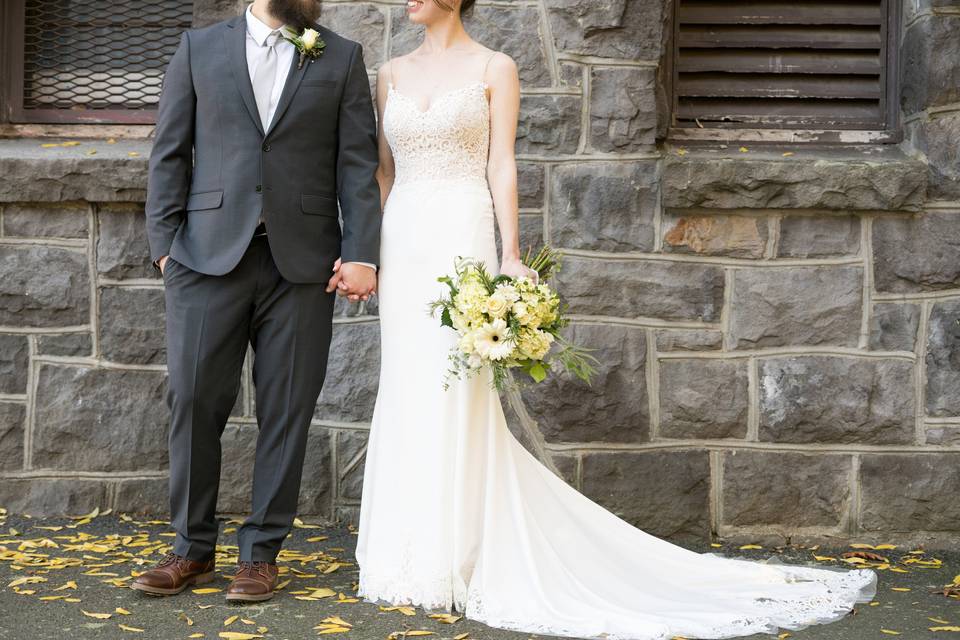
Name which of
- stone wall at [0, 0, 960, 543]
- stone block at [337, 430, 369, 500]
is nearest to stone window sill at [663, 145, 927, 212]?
stone wall at [0, 0, 960, 543]

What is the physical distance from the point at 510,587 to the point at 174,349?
4.29 feet

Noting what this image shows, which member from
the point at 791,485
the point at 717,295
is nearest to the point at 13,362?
the point at 717,295

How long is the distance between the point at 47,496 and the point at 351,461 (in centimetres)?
129

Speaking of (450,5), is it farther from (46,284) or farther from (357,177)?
(46,284)

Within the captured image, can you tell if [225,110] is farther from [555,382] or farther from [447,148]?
[555,382]

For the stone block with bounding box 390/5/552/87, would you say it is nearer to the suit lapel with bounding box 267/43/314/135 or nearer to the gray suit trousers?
the suit lapel with bounding box 267/43/314/135

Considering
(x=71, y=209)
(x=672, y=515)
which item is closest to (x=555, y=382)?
(x=672, y=515)

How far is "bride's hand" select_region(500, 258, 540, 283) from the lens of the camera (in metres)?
3.64

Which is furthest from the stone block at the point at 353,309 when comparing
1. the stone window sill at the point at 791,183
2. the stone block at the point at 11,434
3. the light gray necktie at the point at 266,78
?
the stone block at the point at 11,434

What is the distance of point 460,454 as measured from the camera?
12.0ft

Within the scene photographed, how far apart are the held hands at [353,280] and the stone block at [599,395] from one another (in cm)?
107

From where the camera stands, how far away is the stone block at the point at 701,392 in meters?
4.54

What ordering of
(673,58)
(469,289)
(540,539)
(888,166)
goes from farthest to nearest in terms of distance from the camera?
(673,58), (888,166), (540,539), (469,289)

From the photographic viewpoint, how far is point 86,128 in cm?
498
